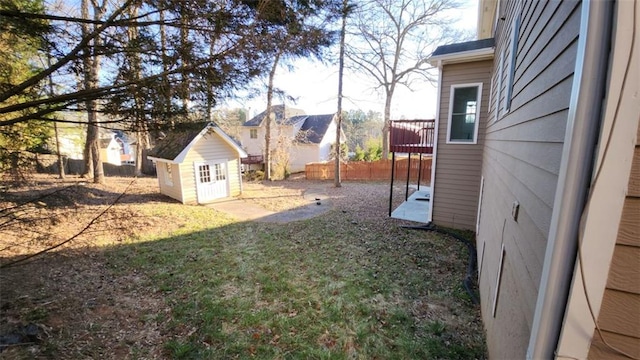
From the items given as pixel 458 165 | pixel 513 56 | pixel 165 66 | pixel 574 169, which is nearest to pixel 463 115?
pixel 458 165

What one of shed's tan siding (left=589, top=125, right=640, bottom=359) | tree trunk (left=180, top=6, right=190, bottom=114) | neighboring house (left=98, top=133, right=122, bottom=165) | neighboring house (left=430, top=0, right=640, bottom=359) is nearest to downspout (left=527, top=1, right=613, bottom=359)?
neighboring house (left=430, top=0, right=640, bottom=359)

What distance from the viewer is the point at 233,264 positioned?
5.74 meters

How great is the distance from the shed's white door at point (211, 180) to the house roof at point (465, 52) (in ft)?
30.8

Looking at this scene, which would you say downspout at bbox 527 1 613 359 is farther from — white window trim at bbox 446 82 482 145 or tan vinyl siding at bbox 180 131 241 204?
tan vinyl siding at bbox 180 131 241 204

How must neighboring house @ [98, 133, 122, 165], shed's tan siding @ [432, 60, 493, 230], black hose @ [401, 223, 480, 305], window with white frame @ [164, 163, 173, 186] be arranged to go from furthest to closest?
neighboring house @ [98, 133, 122, 165] < window with white frame @ [164, 163, 173, 186] < shed's tan siding @ [432, 60, 493, 230] < black hose @ [401, 223, 480, 305]

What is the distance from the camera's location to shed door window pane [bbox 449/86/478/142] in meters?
7.26

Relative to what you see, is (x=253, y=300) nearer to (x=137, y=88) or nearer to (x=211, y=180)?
(x=137, y=88)

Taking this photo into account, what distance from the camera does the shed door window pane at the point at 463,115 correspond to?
286 inches

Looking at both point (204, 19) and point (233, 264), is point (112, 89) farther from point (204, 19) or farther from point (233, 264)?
point (233, 264)

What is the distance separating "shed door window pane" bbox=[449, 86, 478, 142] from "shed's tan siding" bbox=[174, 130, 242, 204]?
8630 millimetres

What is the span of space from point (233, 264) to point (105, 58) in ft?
A: 13.5

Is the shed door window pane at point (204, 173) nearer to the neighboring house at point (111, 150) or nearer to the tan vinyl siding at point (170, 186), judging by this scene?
the tan vinyl siding at point (170, 186)

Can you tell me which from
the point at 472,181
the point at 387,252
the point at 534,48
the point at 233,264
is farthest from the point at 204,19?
the point at 472,181

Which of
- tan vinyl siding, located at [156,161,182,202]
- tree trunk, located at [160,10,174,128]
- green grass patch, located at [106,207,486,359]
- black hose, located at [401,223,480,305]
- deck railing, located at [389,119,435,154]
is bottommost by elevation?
green grass patch, located at [106,207,486,359]
